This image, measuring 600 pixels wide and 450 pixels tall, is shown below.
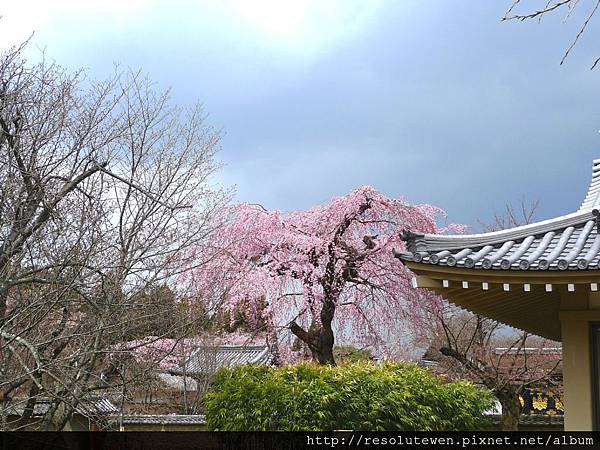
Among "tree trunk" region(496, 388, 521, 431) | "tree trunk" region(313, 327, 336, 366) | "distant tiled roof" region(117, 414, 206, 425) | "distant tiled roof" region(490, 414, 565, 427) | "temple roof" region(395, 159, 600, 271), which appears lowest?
"distant tiled roof" region(117, 414, 206, 425)

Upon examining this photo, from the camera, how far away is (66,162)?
22.4 ft

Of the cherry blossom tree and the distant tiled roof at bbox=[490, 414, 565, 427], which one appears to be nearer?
the cherry blossom tree

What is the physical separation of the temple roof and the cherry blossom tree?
230 inches

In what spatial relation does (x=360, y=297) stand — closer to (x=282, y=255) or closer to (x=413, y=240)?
(x=282, y=255)

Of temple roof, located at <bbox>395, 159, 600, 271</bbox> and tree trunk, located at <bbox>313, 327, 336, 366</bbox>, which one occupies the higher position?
temple roof, located at <bbox>395, 159, 600, 271</bbox>

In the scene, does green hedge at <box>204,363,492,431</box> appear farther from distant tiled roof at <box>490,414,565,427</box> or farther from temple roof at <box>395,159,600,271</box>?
distant tiled roof at <box>490,414,565,427</box>

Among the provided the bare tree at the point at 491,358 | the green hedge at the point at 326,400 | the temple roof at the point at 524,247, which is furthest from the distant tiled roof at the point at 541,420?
the temple roof at the point at 524,247

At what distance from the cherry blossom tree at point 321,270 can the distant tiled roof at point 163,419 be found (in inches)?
153

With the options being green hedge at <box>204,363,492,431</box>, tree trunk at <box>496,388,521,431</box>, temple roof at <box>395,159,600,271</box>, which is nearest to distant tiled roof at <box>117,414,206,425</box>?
tree trunk at <box>496,388,521,431</box>

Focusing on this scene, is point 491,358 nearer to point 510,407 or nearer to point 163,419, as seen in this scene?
point 510,407

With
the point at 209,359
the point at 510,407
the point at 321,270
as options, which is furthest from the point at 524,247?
the point at 209,359

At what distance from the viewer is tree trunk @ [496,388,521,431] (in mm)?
14062

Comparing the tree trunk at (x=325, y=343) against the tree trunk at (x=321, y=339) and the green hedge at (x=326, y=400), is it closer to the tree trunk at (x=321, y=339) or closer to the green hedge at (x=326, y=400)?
the tree trunk at (x=321, y=339)

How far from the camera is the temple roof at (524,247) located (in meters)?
5.07
